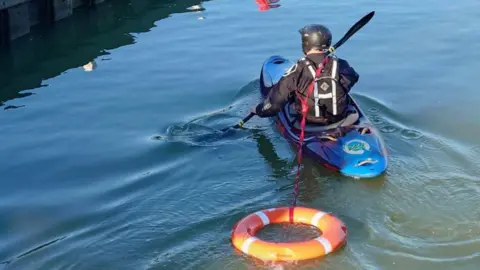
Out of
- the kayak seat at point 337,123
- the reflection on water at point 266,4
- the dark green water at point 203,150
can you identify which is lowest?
the dark green water at point 203,150

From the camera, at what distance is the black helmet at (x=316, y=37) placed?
7387mm

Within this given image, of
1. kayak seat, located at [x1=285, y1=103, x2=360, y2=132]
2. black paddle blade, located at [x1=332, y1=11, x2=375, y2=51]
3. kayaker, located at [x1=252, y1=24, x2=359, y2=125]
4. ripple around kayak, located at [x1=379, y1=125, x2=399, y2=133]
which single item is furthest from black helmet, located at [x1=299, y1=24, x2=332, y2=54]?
ripple around kayak, located at [x1=379, y1=125, x2=399, y2=133]

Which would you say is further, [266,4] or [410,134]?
[266,4]

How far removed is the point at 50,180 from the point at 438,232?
4.14m

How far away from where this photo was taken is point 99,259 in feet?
20.3

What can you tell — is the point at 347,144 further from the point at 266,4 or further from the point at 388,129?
the point at 266,4

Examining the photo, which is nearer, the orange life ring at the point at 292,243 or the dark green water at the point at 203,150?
the orange life ring at the point at 292,243

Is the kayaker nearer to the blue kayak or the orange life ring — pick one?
the blue kayak

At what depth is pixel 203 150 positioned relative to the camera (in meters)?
8.49

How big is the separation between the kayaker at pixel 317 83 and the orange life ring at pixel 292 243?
166 cm

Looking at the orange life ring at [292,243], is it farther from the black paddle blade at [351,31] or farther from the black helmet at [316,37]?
the black paddle blade at [351,31]

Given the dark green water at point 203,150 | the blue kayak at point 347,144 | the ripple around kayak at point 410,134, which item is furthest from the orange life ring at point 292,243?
the ripple around kayak at point 410,134

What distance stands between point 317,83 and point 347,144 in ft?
2.38

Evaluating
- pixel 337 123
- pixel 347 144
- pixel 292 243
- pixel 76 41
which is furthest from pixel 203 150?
pixel 76 41
